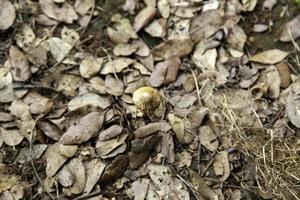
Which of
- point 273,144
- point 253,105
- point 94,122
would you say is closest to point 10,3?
point 94,122

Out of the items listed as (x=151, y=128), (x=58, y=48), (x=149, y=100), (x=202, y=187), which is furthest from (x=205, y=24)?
(x=202, y=187)

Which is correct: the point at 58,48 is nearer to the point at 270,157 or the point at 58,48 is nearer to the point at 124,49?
the point at 124,49

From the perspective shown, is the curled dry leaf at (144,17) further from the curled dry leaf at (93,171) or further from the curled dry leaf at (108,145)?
the curled dry leaf at (93,171)

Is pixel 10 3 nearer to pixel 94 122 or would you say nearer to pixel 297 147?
pixel 94 122

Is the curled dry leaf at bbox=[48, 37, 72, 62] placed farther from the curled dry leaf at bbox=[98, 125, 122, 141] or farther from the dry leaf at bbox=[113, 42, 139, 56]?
the curled dry leaf at bbox=[98, 125, 122, 141]

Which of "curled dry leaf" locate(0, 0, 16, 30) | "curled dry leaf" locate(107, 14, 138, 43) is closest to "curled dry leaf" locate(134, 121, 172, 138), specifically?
"curled dry leaf" locate(107, 14, 138, 43)

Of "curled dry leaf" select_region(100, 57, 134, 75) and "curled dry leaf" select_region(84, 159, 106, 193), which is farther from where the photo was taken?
"curled dry leaf" select_region(100, 57, 134, 75)

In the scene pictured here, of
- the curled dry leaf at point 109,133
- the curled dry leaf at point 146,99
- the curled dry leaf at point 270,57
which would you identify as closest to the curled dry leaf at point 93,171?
the curled dry leaf at point 109,133
